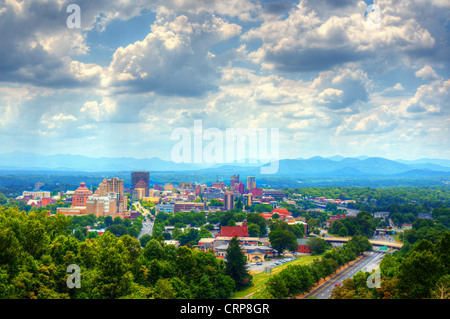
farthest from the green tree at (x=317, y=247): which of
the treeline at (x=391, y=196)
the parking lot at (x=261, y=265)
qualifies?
the treeline at (x=391, y=196)

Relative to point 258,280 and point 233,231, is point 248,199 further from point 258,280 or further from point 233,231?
point 258,280

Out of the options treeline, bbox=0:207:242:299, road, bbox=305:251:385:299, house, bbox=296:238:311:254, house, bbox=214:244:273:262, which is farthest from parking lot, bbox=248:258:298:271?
treeline, bbox=0:207:242:299

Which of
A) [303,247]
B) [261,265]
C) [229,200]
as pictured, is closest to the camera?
[261,265]

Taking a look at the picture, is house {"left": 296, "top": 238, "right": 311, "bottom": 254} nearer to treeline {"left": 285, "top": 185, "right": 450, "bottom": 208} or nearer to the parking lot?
the parking lot

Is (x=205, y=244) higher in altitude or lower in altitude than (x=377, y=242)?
higher

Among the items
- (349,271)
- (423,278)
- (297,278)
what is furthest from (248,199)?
(423,278)
